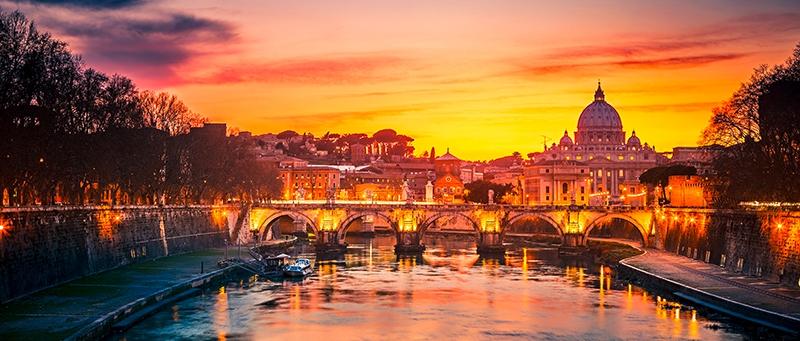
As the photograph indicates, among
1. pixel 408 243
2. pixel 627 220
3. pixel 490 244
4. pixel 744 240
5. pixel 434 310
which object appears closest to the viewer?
pixel 434 310

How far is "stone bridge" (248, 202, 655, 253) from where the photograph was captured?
112500 mm

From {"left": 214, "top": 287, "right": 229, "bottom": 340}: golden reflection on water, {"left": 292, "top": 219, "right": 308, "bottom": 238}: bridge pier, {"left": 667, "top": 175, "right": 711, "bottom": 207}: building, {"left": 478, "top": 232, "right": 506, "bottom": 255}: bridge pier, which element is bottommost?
{"left": 214, "top": 287, "right": 229, "bottom": 340}: golden reflection on water

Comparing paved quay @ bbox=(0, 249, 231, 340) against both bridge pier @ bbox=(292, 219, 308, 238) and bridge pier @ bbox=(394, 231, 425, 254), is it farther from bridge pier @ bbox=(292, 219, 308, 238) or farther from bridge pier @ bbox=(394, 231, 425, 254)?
bridge pier @ bbox=(292, 219, 308, 238)

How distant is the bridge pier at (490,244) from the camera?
112625mm

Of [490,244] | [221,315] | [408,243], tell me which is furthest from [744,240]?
[408,243]

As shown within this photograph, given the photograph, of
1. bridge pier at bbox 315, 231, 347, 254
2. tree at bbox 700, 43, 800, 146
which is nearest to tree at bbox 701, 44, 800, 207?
tree at bbox 700, 43, 800, 146

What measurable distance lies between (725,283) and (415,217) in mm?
54501

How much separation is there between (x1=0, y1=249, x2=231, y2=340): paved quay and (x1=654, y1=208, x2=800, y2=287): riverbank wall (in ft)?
115

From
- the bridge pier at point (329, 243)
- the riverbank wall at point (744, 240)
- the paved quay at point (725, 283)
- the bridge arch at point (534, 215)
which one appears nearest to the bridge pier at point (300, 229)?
the bridge pier at point (329, 243)

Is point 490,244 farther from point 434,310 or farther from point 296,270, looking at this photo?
point 434,310

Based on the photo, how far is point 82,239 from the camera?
2547 inches

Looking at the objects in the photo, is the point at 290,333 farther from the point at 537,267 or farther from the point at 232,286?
the point at 537,267

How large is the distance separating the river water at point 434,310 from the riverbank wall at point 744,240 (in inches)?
269

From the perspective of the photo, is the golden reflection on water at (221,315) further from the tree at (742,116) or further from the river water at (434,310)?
the tree at (742,116)
